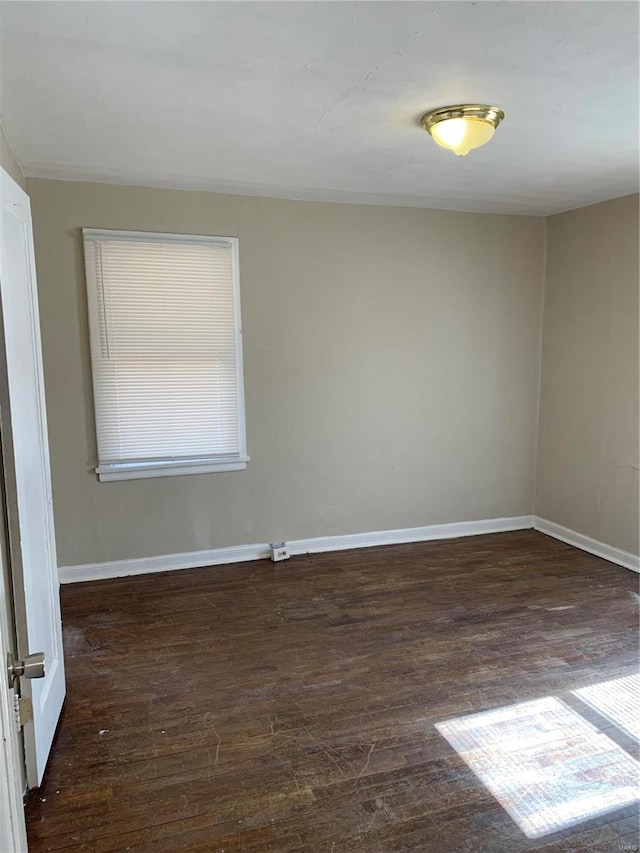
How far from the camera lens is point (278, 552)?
408 cm

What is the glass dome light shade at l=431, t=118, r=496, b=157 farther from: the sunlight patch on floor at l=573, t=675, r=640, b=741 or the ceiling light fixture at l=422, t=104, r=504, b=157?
the sunlight patch on floor at l=573, t=675, r=640, b=741

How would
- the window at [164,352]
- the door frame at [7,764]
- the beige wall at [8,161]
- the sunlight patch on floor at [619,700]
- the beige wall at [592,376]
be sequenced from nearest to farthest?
the door frame at [7,764] → the sunlight patch on floor at [619,700] → the beige wall at [8,161] → the window at [164,352] → the beige wall at [592,376]

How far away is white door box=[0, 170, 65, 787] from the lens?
1847 millimetres

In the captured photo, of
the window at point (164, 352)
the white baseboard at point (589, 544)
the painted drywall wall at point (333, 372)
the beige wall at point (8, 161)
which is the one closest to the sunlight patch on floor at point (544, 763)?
the white baseboard at point (589, 544)

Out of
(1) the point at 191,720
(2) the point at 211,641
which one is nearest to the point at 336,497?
(2) the point at 211,641

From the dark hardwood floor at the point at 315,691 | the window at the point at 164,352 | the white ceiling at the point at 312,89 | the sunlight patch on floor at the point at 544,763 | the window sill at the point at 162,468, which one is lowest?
the sunlight patch on floor at the point at 544,763

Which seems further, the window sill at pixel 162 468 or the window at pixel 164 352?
the window sill at pixel 162 468

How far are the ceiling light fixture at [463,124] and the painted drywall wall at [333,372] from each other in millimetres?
1603

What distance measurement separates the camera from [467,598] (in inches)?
138

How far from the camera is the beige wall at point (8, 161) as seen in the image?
8.52 ft

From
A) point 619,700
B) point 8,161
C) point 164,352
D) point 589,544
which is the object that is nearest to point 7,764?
point 619,700

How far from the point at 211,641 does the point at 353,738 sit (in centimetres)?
104

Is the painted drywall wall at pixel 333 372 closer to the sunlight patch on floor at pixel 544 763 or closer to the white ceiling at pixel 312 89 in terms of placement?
the white ceiling at pixel 312 89

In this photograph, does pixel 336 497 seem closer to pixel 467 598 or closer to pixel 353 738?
pixel 467 598
